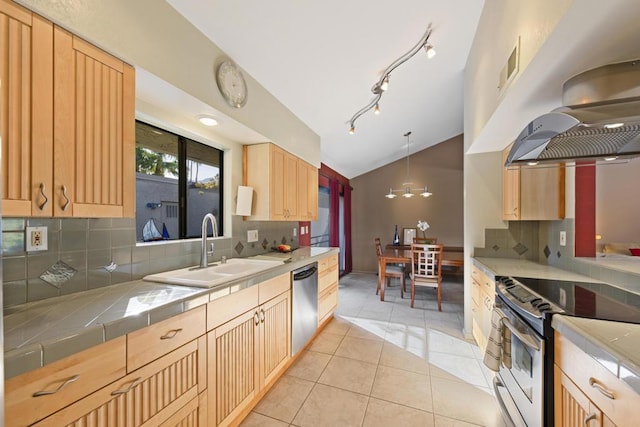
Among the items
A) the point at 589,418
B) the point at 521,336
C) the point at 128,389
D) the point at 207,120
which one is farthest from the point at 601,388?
the point at 207,120

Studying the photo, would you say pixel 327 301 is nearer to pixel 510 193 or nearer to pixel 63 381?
pixel 510 193

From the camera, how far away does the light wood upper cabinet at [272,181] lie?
2498 mm

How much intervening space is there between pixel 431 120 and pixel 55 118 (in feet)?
15.0

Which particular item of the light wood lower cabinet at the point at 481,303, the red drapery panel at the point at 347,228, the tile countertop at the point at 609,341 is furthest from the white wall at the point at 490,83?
the red drapery panel at the point at 347,228

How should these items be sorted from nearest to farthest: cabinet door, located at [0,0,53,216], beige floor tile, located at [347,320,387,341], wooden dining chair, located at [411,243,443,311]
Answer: cabinet door, located at [0,0,53,216]
beige floor tile, located at [347,320,387,341]
wooden dining chair, located at [411,243,443,311]

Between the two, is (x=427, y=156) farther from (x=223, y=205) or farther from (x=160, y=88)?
(x=160, y=88)

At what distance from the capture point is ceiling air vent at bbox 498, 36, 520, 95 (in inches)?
55.0

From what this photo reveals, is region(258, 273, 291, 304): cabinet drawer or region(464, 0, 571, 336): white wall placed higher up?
region(464, 0, 571, 336): white wall

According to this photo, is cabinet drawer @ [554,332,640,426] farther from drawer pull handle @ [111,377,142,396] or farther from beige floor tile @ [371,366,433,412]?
drawer pull handle @ [111,377,142,396]

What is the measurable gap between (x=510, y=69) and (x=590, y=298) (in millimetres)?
1373

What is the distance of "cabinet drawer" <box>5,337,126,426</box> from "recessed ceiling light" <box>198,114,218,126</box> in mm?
1464

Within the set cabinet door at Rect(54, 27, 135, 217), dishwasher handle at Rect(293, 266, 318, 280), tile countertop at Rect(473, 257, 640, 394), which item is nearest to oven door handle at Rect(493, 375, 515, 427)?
tile countertop at Rect(473, 257, 640, 394)

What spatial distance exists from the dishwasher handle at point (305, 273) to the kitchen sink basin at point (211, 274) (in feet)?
0.88

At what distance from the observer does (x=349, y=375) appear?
2176 millimetres
